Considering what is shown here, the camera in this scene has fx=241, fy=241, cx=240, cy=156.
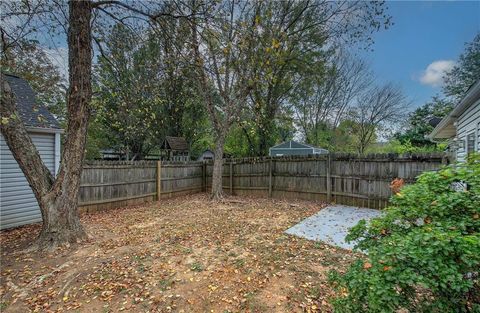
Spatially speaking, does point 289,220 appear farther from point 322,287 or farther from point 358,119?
point 358,119

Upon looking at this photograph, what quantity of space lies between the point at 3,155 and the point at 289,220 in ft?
21.9

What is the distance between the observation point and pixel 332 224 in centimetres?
544

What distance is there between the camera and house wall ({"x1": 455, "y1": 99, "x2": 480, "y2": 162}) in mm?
4480

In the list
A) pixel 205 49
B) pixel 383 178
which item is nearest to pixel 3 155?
pixel 205 49

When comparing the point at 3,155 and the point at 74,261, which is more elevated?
the point at 3,155

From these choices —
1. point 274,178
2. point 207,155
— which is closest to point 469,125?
point 274,178

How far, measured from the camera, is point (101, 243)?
422cm

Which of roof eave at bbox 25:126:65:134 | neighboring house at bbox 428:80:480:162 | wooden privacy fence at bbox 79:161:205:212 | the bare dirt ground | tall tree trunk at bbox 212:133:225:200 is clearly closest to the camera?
the bare dirt ground

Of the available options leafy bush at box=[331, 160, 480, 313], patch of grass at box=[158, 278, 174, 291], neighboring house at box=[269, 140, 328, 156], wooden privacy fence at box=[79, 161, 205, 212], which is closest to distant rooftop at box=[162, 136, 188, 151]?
wooden privacy fence at box=[79, 161, 205, 212]

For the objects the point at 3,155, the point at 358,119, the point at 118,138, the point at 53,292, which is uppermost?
the point at 358,119

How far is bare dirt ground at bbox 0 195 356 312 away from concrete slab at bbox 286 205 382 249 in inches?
12.4

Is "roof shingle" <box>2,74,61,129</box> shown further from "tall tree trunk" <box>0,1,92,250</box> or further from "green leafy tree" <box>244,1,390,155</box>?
"green leafy tree" <box>244,1,390,155</box>

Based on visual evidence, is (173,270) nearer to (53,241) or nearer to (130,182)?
(53,241)

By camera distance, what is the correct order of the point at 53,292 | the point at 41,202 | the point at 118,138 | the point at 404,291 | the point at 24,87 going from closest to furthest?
1. the point at 404,291
2. the point at 53,292
3. the point at 41,202
4. the point at 24,87
5. the point at 118,138
